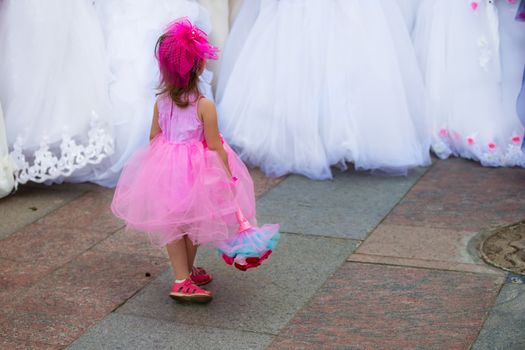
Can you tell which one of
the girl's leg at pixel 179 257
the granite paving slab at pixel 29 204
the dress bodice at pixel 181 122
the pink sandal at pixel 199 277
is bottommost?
the granite paving slab at pixel 29 204

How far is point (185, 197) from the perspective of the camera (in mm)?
4180

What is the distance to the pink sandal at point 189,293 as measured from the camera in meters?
4.36

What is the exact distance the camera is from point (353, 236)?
5.26 m

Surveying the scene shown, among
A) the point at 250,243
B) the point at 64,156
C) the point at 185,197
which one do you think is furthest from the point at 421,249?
the point at 64,156

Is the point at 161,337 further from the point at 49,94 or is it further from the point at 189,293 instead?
the point at 49,94

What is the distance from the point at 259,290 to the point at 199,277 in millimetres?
318

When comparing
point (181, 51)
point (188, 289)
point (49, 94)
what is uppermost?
point (181, 51)

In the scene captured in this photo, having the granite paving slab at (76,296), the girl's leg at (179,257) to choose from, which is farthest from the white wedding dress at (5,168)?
the girl's leg at (179,257)

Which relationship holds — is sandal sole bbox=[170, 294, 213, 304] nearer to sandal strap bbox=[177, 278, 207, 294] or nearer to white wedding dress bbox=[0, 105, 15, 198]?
sandal strap bbox=[177, 278, 207, 294]

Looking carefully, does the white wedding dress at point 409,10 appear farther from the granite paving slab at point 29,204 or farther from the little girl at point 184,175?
the little girl at point 184,175

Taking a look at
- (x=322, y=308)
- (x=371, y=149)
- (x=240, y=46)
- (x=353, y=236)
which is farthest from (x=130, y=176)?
(x=240, y=46)

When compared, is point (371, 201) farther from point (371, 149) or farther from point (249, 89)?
point (249, 89)

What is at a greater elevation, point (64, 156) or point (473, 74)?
point (473, 74)

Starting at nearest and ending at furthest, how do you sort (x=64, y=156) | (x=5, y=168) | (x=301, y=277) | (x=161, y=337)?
1. (x=161, y=337)
2. (x=301, y=277)
3. (x=5, y=168)
4. (x=64, y=156)
